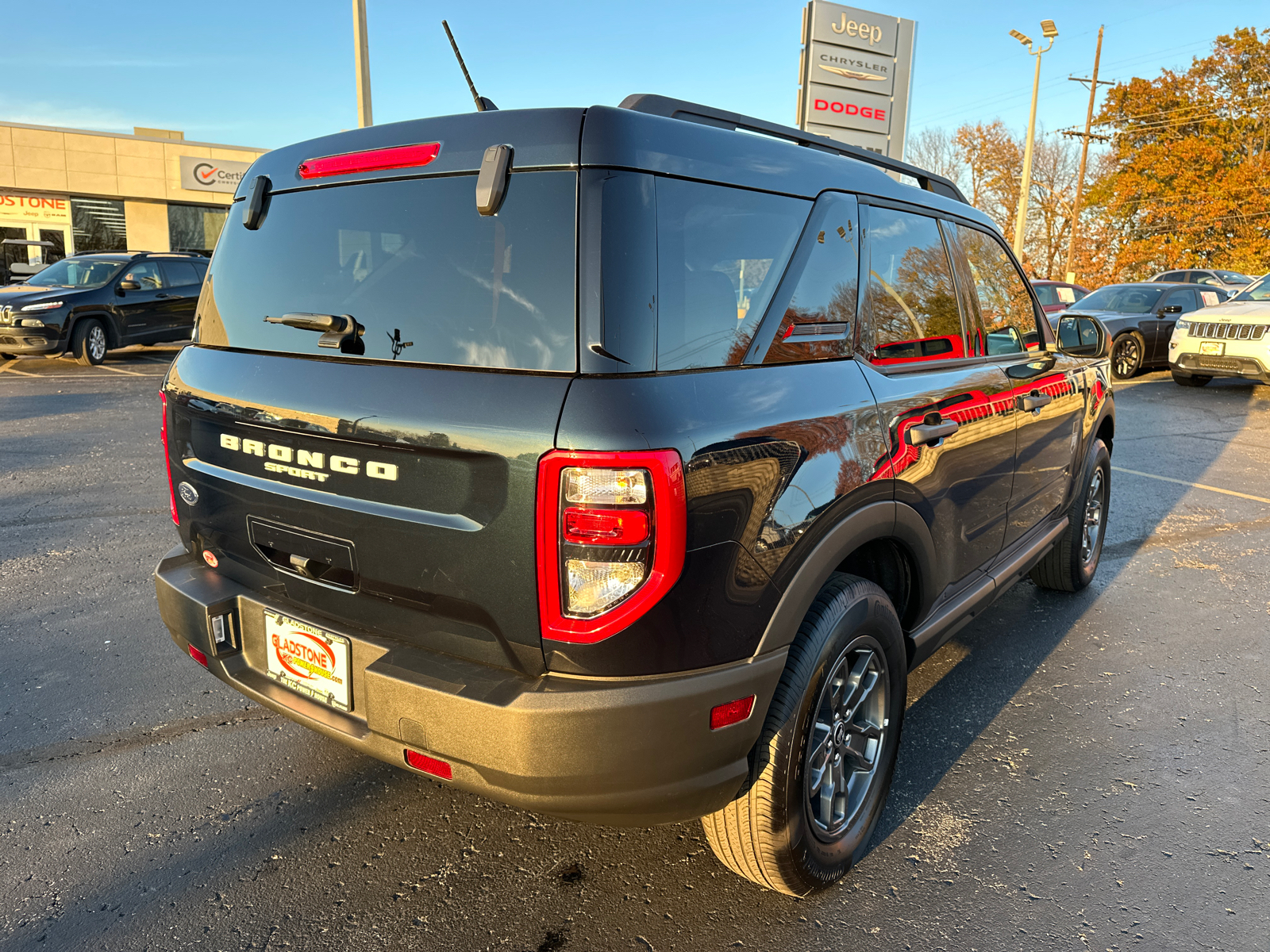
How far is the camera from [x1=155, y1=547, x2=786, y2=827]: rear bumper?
6.00ft

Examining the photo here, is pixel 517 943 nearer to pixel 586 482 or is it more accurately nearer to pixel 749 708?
pixel 749 708

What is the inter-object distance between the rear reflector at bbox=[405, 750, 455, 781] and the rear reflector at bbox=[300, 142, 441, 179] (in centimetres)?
140

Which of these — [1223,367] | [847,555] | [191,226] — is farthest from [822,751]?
[191,226]

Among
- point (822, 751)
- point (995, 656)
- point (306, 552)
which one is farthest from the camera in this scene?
point (995, 656)

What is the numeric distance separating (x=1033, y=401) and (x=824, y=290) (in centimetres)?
163

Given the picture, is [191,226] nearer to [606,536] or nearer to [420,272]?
[420,272]

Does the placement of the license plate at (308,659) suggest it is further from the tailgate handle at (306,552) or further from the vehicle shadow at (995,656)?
the vehicle shadow at (995,656)

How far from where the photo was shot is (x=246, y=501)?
7.73 feet

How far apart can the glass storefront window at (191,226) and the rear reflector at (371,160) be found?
102ft

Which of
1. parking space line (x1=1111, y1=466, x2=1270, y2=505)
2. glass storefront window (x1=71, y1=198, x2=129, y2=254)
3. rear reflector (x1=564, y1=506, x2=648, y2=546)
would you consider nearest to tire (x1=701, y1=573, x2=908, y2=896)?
rear reflector (x1=564, y1=506, x2=648, y2=546)

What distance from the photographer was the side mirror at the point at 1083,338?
4.32 m

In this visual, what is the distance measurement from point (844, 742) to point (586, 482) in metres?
1.23

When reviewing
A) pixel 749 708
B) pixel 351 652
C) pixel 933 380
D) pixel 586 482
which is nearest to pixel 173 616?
pixel 351 652

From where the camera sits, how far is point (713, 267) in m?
2.06
